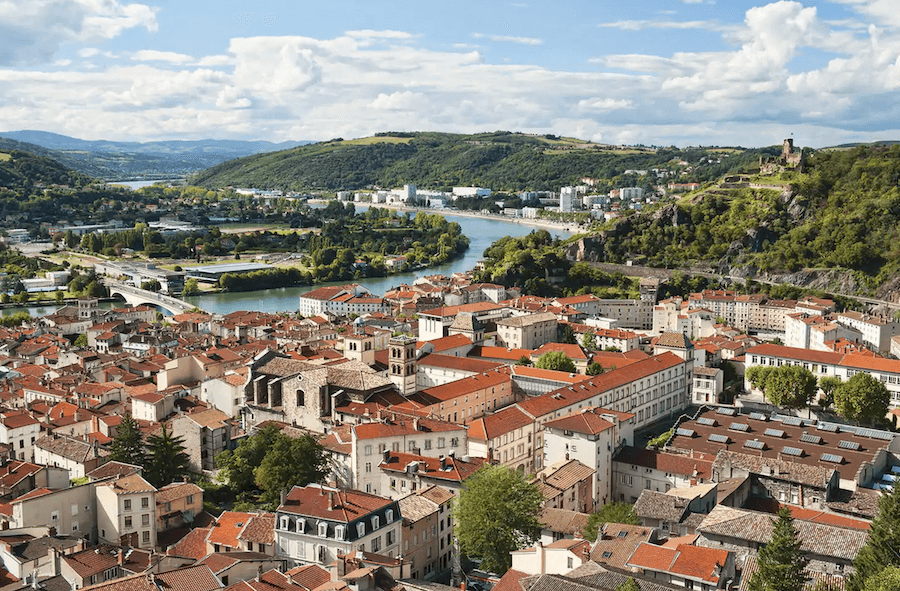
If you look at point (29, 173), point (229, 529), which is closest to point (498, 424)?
point (229, 529)

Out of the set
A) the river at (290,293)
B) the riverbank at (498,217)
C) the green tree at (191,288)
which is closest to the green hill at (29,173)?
the riverbank at (498,217)

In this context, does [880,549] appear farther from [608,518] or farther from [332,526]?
[332,526]

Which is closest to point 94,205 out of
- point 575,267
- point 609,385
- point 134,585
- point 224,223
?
point 224,223

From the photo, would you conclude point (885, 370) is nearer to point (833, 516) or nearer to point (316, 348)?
point (833, 516)

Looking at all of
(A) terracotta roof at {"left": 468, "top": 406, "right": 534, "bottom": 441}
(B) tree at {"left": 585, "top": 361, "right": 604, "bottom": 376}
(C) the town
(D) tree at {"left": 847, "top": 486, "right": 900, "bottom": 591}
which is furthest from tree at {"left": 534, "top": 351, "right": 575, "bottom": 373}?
(D) tree at {"left": 847, "top": 486, "right": 900, "bottom": 591}

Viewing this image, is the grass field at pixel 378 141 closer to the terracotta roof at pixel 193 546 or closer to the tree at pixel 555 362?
the tree at pixel 555 362
